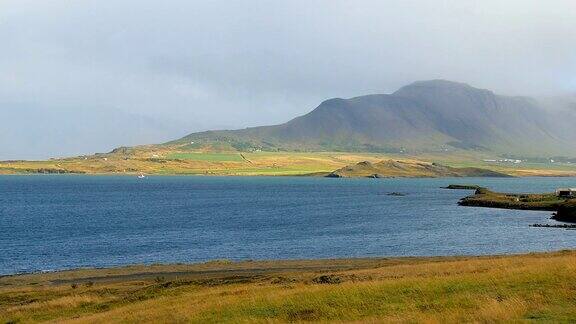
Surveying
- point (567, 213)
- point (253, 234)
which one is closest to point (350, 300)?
point (253, 234)

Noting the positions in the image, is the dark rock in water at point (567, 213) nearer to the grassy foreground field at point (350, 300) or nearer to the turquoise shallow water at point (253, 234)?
the turquoise shallow water at point (253, 234)

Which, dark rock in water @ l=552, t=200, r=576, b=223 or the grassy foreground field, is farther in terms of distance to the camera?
dark rock in water @ l=552, t=200, r=576, b=223

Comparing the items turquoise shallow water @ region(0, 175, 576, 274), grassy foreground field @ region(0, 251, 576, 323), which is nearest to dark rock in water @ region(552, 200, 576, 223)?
turquoise shallow water @ region(0, 175, 576, 274)

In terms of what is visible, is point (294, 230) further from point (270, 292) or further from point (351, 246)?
point (270, 292)

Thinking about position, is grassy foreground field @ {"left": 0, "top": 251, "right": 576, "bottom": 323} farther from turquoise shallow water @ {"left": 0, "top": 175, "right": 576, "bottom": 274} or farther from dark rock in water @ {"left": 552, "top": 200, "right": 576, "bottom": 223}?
dark rock in water @ {"left": 552, "top": 200, "right": 576, "bottom": 223}

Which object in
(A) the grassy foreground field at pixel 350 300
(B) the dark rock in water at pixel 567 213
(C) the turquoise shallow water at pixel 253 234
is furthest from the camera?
(B) the dark rock in water at pixel 567 213

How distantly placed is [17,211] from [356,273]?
505 ft

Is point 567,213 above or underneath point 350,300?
underneath

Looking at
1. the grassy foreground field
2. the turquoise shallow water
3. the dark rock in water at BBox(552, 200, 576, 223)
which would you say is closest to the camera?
the grassy foreground field

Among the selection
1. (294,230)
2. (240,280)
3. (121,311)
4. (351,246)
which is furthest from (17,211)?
(121,311)

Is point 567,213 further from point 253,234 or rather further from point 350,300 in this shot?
point 350,300

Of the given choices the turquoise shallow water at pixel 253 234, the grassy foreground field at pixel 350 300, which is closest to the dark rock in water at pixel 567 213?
the turquoise shallow water at pixel 253 234

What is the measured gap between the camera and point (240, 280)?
55.2 m

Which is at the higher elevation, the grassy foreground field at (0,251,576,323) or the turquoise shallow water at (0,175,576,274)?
the grassy foreground field at (0,251,576,323)
